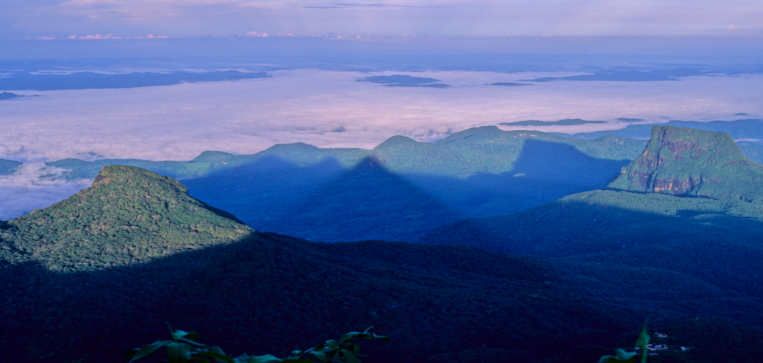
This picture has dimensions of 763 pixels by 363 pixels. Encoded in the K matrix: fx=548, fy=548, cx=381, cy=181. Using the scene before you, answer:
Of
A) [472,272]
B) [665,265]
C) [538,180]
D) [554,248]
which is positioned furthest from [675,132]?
[472,272]

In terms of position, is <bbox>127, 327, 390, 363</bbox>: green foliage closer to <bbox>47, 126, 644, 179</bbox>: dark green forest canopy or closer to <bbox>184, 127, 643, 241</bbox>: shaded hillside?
<bbox>184, 127, 643, 241</bbox>: shaded hillside

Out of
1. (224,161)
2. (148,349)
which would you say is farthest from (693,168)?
(148,349)

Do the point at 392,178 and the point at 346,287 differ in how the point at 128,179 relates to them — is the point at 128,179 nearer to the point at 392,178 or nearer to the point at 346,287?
the point at 346,287

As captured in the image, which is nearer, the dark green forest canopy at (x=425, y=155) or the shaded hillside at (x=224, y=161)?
the shaded hillside at (x=224, y=161)

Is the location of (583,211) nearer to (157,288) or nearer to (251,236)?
(251,236)

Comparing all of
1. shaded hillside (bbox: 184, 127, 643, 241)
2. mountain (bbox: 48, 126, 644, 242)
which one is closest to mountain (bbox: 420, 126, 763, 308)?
mountain (bbox: 48, 126, 644, 242)

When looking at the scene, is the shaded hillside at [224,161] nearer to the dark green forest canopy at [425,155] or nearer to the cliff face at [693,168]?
the dark green forest canopy at [425,155]

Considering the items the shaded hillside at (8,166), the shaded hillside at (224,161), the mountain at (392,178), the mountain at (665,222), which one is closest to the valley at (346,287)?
the mountain at (665,222)
